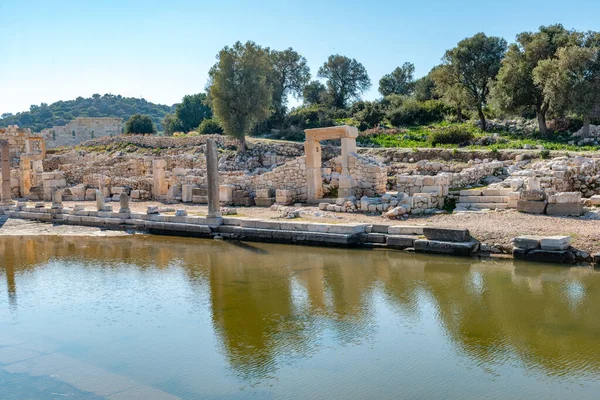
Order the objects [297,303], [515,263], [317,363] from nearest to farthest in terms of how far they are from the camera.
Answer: [317,363] → [297,303] → [515,263]

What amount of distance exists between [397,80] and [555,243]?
4876 centimetres

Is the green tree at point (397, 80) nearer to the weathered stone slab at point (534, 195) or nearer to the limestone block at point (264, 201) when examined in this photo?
the limestone block at point (264, 201)

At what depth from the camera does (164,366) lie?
7348mm

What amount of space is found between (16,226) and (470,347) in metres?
18.1

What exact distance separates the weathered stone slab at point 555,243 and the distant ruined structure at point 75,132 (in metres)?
46.4

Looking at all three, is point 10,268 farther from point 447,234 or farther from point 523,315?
point 523,315

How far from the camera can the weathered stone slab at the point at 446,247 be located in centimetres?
1243

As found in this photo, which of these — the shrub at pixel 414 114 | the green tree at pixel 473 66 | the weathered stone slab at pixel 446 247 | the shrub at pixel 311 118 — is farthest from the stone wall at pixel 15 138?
the weathered stone slab at pixel 446 247

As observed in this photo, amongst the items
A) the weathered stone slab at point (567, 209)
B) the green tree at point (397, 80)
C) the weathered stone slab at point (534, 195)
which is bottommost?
the weathered stone slab at point (567, 209)

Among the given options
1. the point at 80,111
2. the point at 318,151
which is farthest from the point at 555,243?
the point at 80,111

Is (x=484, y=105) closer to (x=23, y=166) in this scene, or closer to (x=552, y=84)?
(x=552, y=84)

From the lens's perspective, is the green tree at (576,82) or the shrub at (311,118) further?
the shrub at (311,118)

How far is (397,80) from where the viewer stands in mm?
58062

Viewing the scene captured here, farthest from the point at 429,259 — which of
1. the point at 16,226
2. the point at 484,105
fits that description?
the point at 484,105
